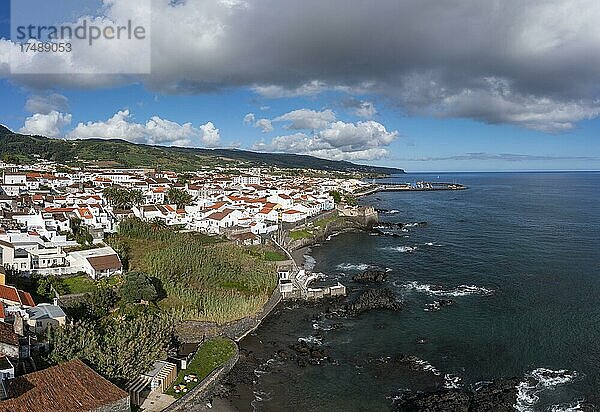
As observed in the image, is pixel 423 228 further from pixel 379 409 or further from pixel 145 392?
pixel 145 392

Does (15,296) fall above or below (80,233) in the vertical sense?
below

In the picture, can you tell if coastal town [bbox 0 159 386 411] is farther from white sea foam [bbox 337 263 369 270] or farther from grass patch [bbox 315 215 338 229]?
white sea foam [bbox 337 263 369 270]

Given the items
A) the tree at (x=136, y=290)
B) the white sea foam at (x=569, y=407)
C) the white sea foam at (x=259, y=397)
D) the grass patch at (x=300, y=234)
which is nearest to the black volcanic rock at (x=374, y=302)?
the white sea foam at (x=259, y=397)

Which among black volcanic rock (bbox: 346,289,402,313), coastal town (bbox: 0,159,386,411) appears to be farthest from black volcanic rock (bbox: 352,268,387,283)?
black volcanic rock (bbox: 346,289,402,313)

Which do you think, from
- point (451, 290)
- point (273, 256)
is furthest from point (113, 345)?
point (451, 290)

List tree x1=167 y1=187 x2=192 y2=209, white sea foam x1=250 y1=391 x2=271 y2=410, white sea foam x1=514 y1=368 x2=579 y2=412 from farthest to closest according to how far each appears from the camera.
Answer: tree x1=167 y1=187 x2=192 y2=209, white sea foam x1=250 y1=391 x2=271 y2=410, white sea foam x1=514 y1=368 x2=579 y2=412

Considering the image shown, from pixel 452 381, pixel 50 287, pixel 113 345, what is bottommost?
pixel 452 381

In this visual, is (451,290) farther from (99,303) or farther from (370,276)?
(99,303)
